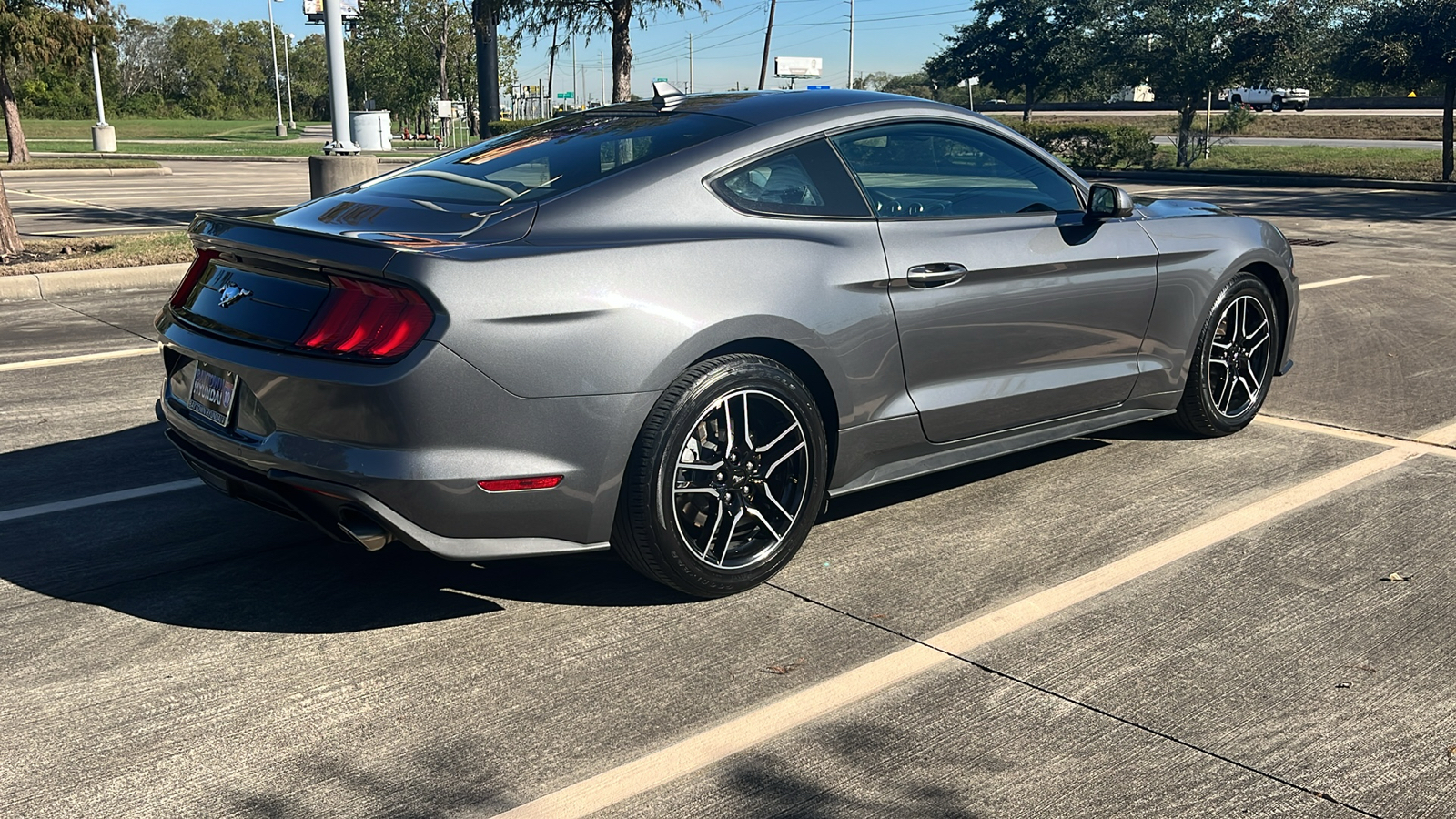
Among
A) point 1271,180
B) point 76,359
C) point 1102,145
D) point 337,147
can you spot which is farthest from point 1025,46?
point 76,359

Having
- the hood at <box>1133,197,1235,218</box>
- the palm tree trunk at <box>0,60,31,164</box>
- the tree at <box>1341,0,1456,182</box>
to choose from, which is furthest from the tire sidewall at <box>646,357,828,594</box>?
the palm tree trunk at <box>0,60,31,164</box>

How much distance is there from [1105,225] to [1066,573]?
1538 mm

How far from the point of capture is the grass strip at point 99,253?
1089 centimetres

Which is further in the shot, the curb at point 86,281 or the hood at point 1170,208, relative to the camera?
the curb at point 86,281

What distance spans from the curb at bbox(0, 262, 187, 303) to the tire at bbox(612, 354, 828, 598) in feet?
26.9

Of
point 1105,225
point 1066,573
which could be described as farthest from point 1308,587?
point 1105,225

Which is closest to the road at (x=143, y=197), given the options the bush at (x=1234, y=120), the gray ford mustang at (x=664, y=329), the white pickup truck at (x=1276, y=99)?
the gray ford mustang at (x=664, y=329)

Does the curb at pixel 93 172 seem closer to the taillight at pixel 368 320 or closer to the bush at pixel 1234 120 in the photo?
the bush at pixel 1234 120

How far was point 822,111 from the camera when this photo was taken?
4.35m

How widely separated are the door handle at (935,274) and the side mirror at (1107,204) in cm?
83

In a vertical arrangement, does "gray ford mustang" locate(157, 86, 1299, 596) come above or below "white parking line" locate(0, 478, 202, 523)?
above

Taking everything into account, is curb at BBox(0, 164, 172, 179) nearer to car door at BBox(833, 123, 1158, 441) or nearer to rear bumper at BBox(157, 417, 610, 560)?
rear bumper at BBox(157, 417, 610, 560)

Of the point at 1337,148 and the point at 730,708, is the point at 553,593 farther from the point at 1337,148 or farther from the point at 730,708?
the point at 1337,148

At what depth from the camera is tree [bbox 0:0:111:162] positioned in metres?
24.1
